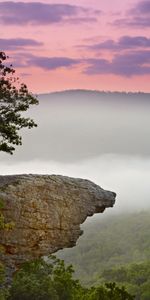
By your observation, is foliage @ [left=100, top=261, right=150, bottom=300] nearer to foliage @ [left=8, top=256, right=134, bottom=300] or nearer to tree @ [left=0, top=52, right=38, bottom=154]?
foliage @ [left=8, top=256, right=134, bottom=300]

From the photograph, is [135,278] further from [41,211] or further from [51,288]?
[41,211]

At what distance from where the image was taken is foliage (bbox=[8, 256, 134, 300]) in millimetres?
45938

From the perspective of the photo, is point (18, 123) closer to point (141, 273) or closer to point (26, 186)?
point (26, 186)

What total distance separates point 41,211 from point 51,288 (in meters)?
18.7

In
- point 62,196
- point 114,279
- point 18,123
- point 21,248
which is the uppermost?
point 18,123

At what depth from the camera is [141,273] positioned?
5251 inches

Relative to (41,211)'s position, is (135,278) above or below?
below

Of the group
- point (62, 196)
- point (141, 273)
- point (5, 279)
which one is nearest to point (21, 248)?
point (5, 279)

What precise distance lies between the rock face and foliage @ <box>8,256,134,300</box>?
8.82 m

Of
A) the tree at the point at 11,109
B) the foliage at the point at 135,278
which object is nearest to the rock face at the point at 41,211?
the tree at the point at 11,109

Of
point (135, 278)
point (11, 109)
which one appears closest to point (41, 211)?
point (11, 109)

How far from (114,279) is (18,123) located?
4585 inches

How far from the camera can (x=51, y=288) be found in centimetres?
5288

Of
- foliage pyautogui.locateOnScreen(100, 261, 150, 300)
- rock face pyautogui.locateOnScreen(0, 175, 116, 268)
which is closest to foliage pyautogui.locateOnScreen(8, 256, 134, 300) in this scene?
rock face pyautogui.locateOnScreen(0, 175, 116, 268)
